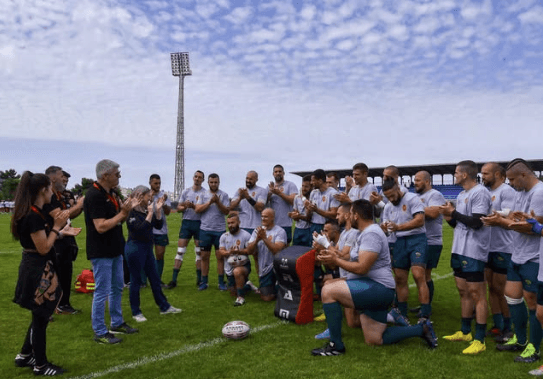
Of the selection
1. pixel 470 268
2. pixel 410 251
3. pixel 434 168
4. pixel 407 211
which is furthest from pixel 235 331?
pixel 434 168

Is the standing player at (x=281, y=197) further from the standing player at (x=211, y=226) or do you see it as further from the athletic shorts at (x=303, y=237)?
the standing player at (x=211, y=226)

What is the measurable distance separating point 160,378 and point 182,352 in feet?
2.62

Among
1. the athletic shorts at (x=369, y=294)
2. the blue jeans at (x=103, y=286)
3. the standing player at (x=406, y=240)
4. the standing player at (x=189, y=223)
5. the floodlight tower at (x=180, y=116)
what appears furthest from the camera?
the floodlight tower at (x=180, y=116)

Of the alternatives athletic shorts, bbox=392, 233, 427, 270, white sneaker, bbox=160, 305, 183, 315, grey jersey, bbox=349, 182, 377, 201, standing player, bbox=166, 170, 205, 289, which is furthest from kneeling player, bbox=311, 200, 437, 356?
standing player, bbox=166, 170, 205, 289

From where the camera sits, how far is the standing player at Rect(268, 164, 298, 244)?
8820mm

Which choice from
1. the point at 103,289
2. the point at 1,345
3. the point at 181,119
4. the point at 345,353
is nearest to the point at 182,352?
the point at 103,289

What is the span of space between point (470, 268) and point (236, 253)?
13.3 ft

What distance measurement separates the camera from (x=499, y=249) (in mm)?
5441

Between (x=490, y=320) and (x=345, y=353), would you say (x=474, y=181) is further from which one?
(x=345, y=353)

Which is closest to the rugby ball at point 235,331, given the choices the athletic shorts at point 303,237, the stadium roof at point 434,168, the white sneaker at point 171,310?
the white sneaker at point 171,310

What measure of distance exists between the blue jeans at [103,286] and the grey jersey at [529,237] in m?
4.84

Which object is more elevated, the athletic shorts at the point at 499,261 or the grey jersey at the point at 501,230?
the grey jersey at the point at 501,230

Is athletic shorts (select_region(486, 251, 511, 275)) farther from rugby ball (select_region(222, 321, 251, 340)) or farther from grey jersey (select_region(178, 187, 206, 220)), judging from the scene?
grey jersey (select_region(178, 187, 206, 220))

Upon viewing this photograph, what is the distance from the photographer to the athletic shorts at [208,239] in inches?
349
